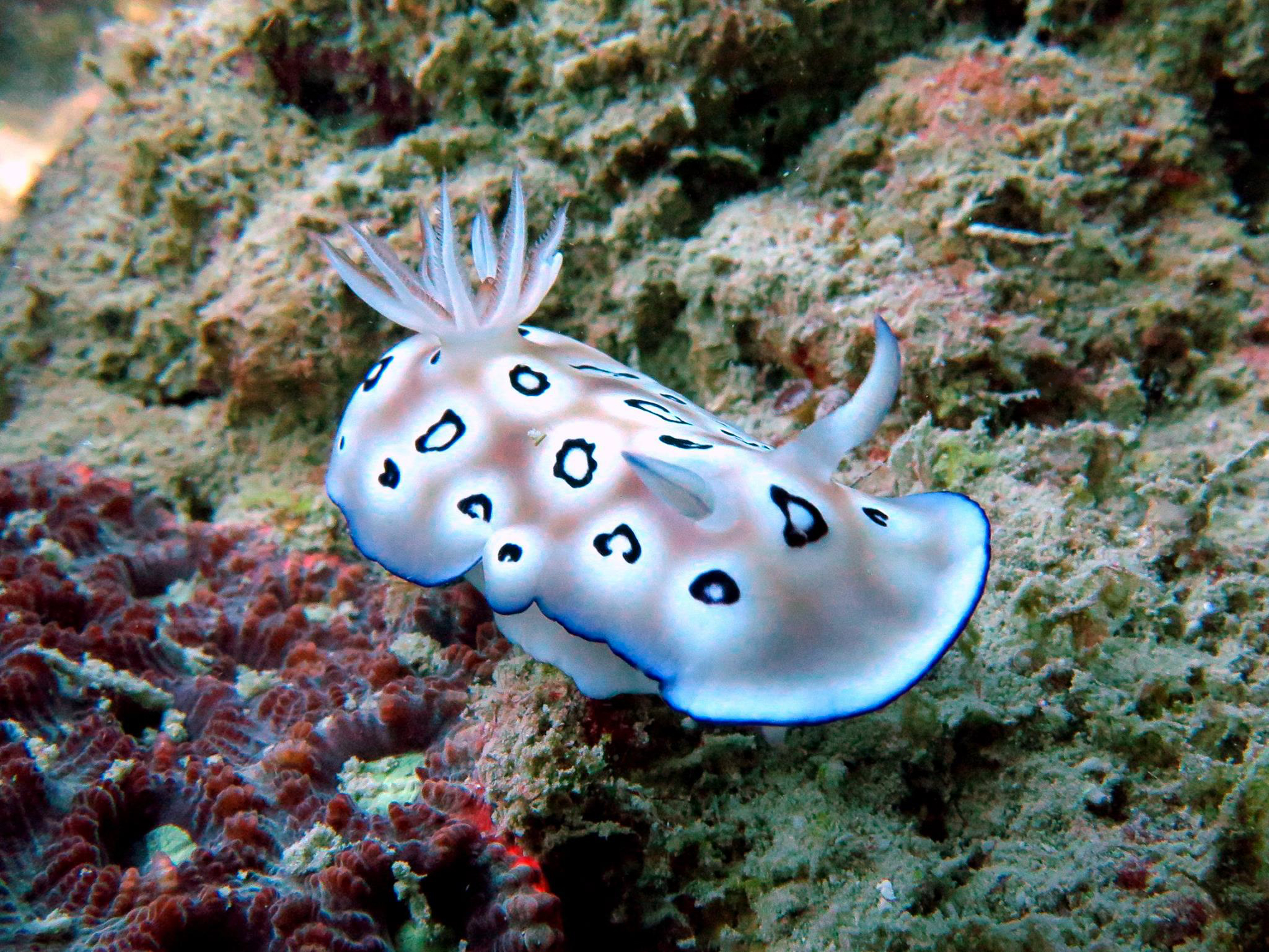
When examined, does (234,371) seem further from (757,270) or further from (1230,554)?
(1230,554)

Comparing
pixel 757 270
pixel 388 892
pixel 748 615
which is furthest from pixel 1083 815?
pixel 757 270

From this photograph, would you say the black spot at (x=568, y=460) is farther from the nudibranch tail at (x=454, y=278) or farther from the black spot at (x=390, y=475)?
the nudibranch tail at (x=454, y=278)

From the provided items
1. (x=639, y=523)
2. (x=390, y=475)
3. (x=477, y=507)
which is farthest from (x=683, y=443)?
(x=390, y=475)

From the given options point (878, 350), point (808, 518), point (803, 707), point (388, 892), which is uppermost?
point (878, 350)

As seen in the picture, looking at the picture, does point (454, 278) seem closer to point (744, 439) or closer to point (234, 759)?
point (744, 439)

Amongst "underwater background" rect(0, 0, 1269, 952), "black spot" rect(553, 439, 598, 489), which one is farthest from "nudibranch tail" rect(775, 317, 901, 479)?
"underwater background" rect(0, 0, 1269, 952)

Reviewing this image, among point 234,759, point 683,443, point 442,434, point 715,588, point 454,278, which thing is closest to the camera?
point 715,588

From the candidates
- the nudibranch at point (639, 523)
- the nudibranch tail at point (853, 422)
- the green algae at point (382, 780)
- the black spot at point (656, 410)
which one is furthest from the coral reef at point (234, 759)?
the nudibranch tail at point (853, 422)
